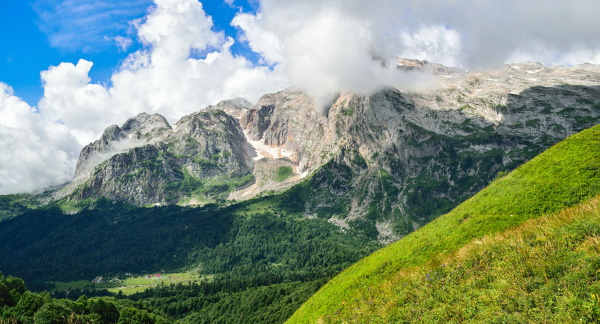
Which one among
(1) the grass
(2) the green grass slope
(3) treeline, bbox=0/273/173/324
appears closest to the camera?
(1) the grass

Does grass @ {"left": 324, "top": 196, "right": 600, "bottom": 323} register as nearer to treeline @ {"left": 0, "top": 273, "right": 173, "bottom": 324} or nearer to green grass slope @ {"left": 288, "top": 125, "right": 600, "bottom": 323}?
green grass slope @ {"left": 288, "top": 125, "right": 600, "bottom": 323}

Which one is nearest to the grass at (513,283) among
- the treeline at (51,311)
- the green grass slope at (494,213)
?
the green grass slope at (494,213)

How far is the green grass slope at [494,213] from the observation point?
3142 centimetres

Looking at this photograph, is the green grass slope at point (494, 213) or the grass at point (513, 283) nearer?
the grass at point (513, 283)

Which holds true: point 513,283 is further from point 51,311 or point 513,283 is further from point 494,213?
point 51,311

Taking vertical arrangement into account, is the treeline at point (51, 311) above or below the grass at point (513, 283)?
below

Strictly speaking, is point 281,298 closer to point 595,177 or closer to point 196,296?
point 196,296

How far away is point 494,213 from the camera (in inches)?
1409

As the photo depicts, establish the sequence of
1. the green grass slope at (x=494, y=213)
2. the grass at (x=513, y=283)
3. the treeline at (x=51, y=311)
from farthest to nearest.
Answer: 1. the treeline at (x=51, y=311)
2. the green grass slope at (x=494, y=213)
3. the grass at (x=513, y=283)

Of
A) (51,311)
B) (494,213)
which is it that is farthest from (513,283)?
(51,311)

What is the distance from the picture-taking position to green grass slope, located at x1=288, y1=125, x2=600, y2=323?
31.4 metres

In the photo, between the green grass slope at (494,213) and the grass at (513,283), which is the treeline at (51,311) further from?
the grass at (513,283)

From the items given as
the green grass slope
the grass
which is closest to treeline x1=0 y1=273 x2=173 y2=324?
the green grass slope

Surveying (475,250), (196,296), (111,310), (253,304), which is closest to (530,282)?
(475,250)
